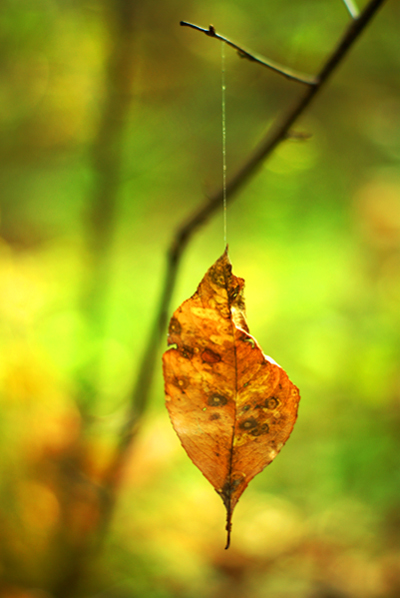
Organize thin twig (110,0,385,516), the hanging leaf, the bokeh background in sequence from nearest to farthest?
the hanging leaf < thin twig (110,0,385,516) < the bokeh background

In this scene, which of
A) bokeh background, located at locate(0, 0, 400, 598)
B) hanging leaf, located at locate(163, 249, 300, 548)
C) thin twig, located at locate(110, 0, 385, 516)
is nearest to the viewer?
hanging leaf, located at locate(163, 249, 300, 548)

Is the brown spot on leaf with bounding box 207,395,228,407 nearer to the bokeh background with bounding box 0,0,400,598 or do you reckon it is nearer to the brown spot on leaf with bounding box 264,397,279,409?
the brown spot on leaf with bounding box 264,397,279,409

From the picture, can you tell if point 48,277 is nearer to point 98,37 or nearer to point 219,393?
point 98,37

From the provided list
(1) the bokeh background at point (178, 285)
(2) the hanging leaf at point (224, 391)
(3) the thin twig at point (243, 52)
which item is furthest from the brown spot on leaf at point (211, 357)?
(1) the bokeh background at point (178, 285)

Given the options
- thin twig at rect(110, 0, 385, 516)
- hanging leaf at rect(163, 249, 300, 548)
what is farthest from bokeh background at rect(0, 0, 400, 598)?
hanging leaf at rect(163, 249, 300, 548)

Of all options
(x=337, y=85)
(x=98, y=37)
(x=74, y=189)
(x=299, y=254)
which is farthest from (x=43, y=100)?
(x=337, y=85)

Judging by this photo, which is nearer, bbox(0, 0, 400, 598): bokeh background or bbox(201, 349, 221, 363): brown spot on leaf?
bbox(201, 349, 221, 363): brown spot on leaf

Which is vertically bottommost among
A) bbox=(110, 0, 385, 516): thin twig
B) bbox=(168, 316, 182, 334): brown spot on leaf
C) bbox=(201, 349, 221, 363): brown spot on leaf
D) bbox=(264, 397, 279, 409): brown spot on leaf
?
bbox=(264, 397, 279, 409): brown spot on leaf
